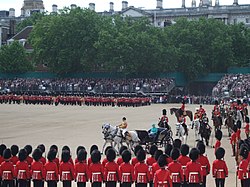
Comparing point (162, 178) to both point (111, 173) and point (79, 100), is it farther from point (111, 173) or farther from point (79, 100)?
point (79, 100)

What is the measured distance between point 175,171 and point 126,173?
1.10m

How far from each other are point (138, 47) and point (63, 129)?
3166cm

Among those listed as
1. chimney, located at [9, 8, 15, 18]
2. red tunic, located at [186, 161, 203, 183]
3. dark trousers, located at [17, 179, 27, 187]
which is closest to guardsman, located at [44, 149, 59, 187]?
dark trousers, located at [17, 179, 27, 187]

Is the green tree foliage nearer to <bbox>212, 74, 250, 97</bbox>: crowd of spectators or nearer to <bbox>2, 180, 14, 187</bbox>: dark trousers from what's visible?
<bbox>212, 74, 250, 97</bbox>: crowd of spectators

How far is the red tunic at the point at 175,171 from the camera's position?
11.6 metres

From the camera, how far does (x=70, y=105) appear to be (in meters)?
46.4

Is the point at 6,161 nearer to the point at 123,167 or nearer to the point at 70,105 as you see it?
the point at 123,167

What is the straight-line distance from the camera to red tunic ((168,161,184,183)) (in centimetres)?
1156

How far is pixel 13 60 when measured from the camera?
2586 inches

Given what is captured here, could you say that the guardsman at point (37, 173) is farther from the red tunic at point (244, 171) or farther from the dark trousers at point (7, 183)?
the red tunic at point (244, 171)

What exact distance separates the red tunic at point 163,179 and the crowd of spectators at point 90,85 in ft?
145

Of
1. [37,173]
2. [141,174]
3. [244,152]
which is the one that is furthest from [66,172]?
[244,152]

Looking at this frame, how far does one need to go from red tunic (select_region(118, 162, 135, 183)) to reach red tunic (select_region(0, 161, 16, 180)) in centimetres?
244

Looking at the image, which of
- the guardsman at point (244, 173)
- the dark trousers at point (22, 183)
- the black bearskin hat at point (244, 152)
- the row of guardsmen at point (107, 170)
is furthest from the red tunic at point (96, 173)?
the black bearskin hat at point (244, 152)
